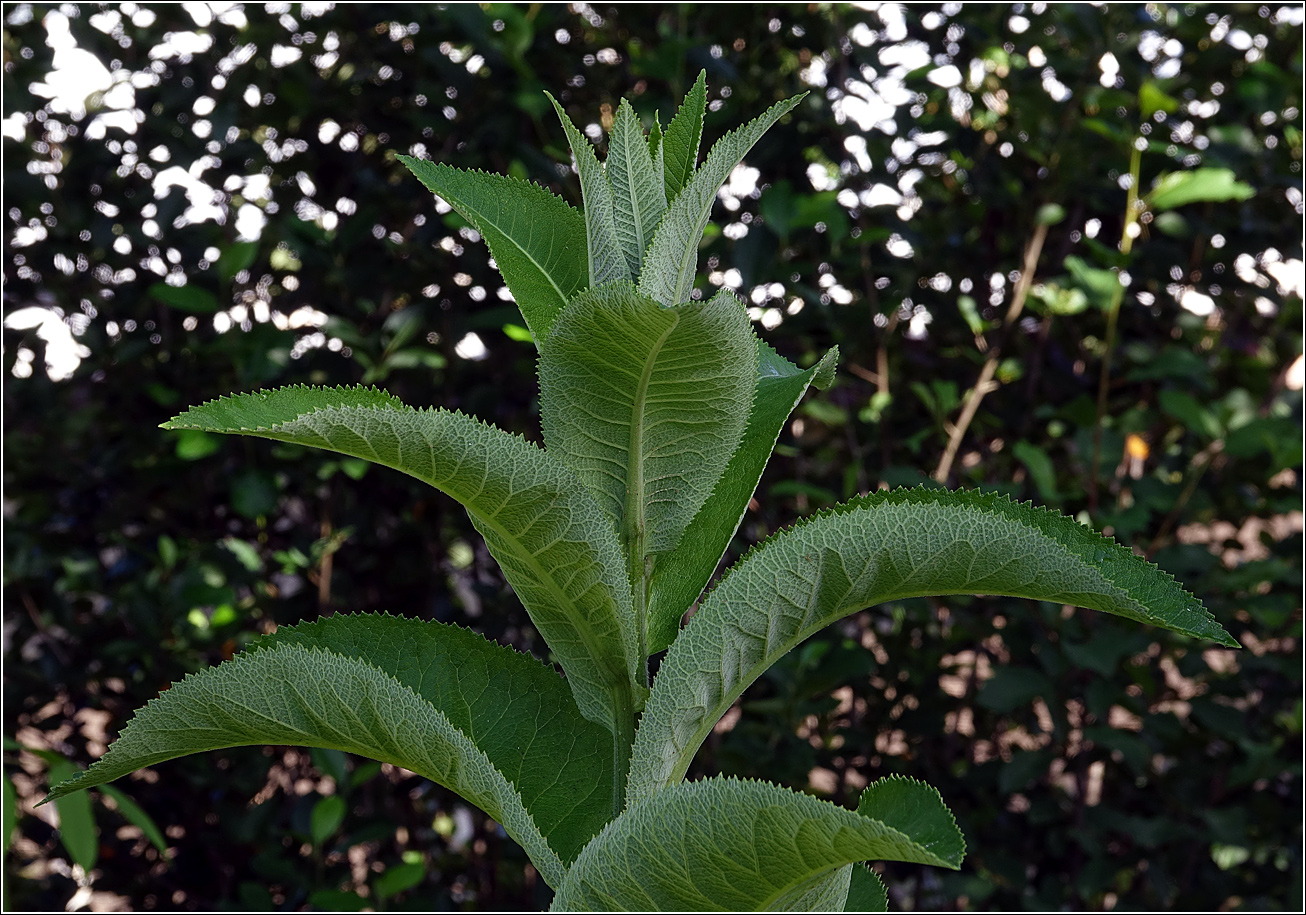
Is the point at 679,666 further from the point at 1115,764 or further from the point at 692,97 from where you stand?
the point at 1115,764

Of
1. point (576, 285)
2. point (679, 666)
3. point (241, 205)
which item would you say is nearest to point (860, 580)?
point (679, 666)

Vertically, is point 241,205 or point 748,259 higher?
point 241,205

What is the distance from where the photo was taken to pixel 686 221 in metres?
0.50

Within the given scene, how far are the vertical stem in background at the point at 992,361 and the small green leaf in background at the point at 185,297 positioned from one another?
107 cm

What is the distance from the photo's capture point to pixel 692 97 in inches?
21.8

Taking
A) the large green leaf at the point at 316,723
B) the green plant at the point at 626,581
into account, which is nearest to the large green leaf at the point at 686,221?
the green plant at the point at 626,581

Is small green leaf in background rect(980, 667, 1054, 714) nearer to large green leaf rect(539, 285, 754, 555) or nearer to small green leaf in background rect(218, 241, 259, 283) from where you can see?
large green leaf rect(539, 285, 754, 555)

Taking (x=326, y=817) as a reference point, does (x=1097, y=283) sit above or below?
above

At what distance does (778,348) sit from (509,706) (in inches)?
43.1

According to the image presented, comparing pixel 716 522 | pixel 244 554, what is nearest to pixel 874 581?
pixel 716 522

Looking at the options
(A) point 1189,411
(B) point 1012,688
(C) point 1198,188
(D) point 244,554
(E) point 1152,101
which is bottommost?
(B) point 1012,688

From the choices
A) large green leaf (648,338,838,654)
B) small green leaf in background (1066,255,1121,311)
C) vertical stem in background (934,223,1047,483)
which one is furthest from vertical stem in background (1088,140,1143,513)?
large green leaf (648,338,838,654)

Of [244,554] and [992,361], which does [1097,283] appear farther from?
[244,554]

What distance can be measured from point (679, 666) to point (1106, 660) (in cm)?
110
